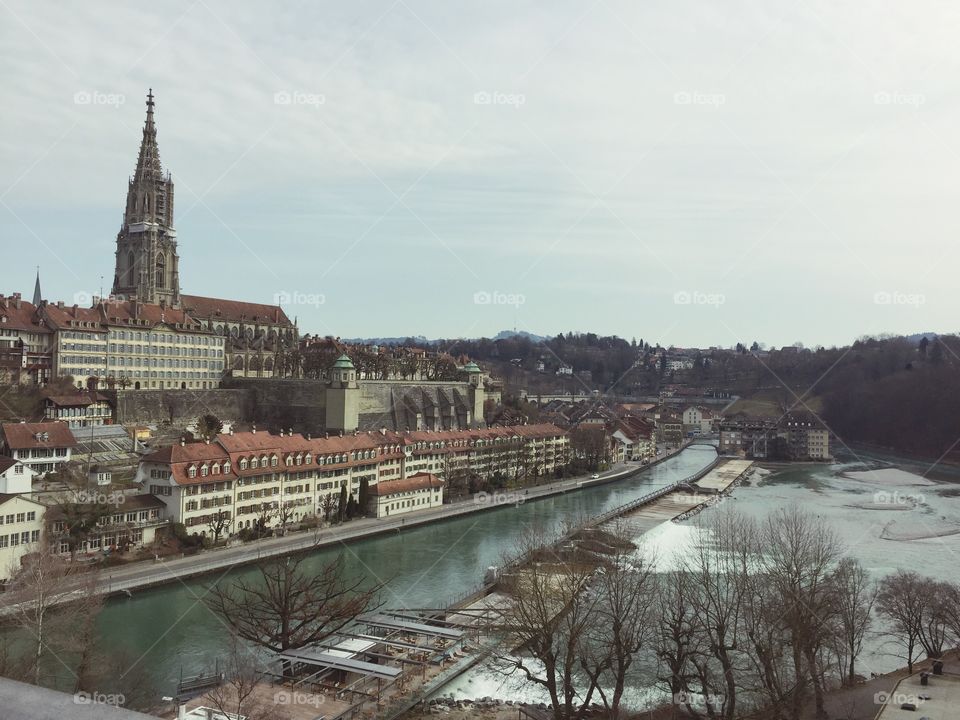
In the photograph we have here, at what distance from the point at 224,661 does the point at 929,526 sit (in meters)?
26.2

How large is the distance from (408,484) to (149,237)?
32295mm

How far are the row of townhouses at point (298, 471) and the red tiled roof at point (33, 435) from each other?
3.54 m

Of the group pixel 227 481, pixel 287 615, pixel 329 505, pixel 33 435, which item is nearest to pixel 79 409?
pixel 33 435

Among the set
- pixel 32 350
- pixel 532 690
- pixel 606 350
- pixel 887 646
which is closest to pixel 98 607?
pixel 532 690

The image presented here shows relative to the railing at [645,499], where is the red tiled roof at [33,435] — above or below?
above

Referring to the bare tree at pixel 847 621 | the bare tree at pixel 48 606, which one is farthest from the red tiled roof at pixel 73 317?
Result: the bare tree at pixel 847 621

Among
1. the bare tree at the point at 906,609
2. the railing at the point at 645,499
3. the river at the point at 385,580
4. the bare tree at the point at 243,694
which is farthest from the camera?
the railing at the point at 645,499

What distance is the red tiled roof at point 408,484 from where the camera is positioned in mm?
29453

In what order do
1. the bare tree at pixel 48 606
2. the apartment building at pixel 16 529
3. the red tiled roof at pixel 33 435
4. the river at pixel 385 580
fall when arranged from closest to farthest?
the bare tree at pixel 48 606, the river at pixel 385 580, the apartment building at pixel 16 529, the red tiled roof at pixel 33 435

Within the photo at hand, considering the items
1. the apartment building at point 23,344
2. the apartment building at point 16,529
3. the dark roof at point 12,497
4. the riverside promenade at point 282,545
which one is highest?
the apartment building at point 23,344

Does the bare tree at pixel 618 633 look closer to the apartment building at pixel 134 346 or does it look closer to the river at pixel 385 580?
the river at pixel 385 580

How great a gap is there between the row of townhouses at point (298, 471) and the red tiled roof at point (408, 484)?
0.04m

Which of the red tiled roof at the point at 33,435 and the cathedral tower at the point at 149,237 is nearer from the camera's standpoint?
the red tiled roof at the point at 33,435

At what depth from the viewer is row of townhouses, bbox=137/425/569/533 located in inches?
905
